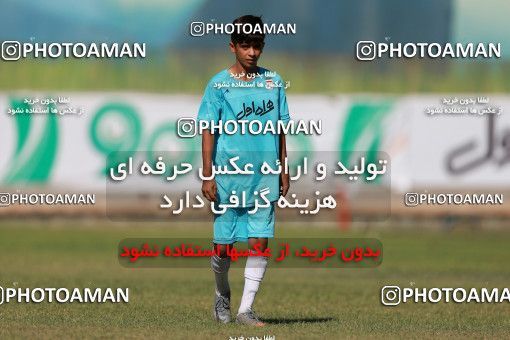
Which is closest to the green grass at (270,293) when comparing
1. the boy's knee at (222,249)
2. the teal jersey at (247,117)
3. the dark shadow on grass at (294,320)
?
the dark shadow on grass at (294,320)

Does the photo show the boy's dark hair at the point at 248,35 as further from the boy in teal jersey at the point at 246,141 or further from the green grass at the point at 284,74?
the green grass at the point at 284,74

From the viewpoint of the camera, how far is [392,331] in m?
13.5

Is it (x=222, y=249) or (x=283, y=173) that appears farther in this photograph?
(x=222, y=249)

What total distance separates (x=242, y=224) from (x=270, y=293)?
626cm

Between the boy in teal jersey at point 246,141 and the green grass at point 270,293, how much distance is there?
35.4 inches

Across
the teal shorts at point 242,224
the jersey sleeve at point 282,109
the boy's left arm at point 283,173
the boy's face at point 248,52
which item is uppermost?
the boy's face at point 248,52

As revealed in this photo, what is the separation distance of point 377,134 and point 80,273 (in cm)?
2166

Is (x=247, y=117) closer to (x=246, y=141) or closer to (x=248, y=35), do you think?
(x=246, y=141)

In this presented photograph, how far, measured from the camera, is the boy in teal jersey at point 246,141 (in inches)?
513

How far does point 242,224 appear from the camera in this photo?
→ 43.7ft

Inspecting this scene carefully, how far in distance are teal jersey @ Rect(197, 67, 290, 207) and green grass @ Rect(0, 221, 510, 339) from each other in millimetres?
1261

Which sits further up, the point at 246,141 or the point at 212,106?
the point at 212,106

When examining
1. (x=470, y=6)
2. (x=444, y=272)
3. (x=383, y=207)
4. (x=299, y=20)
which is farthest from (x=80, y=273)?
(x=299, y=20)

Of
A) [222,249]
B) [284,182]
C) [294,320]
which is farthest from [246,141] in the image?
[294,320]
